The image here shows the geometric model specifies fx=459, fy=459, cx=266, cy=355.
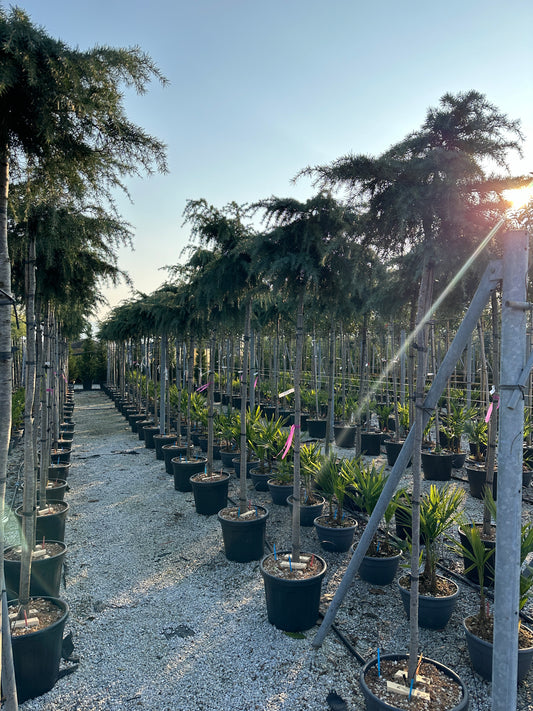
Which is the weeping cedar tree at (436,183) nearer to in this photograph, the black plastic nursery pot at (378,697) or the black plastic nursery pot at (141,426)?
the black plastic nursery pot at (378,697)

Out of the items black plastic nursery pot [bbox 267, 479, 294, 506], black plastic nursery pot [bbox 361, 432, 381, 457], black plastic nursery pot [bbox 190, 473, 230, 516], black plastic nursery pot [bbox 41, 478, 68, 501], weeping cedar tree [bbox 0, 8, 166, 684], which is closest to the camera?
weeping cedar tree [bbox 0, 8, 166, 684]

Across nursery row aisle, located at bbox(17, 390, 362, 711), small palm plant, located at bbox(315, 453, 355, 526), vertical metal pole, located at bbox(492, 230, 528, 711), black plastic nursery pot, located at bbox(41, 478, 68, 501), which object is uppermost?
vertical metal pole, located at bbox(492, 230, 528, 711)

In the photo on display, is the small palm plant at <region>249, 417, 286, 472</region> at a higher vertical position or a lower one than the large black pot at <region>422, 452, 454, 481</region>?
higher

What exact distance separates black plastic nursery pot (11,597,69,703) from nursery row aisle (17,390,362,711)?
0.22 ft

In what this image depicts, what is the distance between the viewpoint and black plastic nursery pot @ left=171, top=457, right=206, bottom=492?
22.6 feet

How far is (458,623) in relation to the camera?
3.54 meters

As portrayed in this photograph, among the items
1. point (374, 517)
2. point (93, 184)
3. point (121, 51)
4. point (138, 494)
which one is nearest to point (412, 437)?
point (374, 517)

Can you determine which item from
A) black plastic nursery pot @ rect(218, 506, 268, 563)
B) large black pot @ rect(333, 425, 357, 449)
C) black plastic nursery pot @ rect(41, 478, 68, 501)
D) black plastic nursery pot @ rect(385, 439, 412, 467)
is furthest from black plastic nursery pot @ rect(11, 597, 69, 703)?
large black pot @ rect(333, 425, 357, 449)

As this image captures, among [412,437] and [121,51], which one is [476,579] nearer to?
[412,437]

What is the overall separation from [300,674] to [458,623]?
1400 mm

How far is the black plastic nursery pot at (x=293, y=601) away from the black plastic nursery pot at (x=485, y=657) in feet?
3.49

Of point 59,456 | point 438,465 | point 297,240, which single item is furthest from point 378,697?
point 59,456

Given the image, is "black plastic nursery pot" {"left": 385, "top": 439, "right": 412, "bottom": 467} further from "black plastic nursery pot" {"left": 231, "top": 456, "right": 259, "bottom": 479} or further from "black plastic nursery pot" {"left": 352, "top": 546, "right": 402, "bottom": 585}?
"black plastic nursery pot" {"left": 352, "top": 546, "right": 402, "bottom": 585}

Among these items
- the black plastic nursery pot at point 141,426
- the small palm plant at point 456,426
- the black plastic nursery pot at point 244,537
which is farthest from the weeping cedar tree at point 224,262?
the black plastic nursery pot at point 141,426
